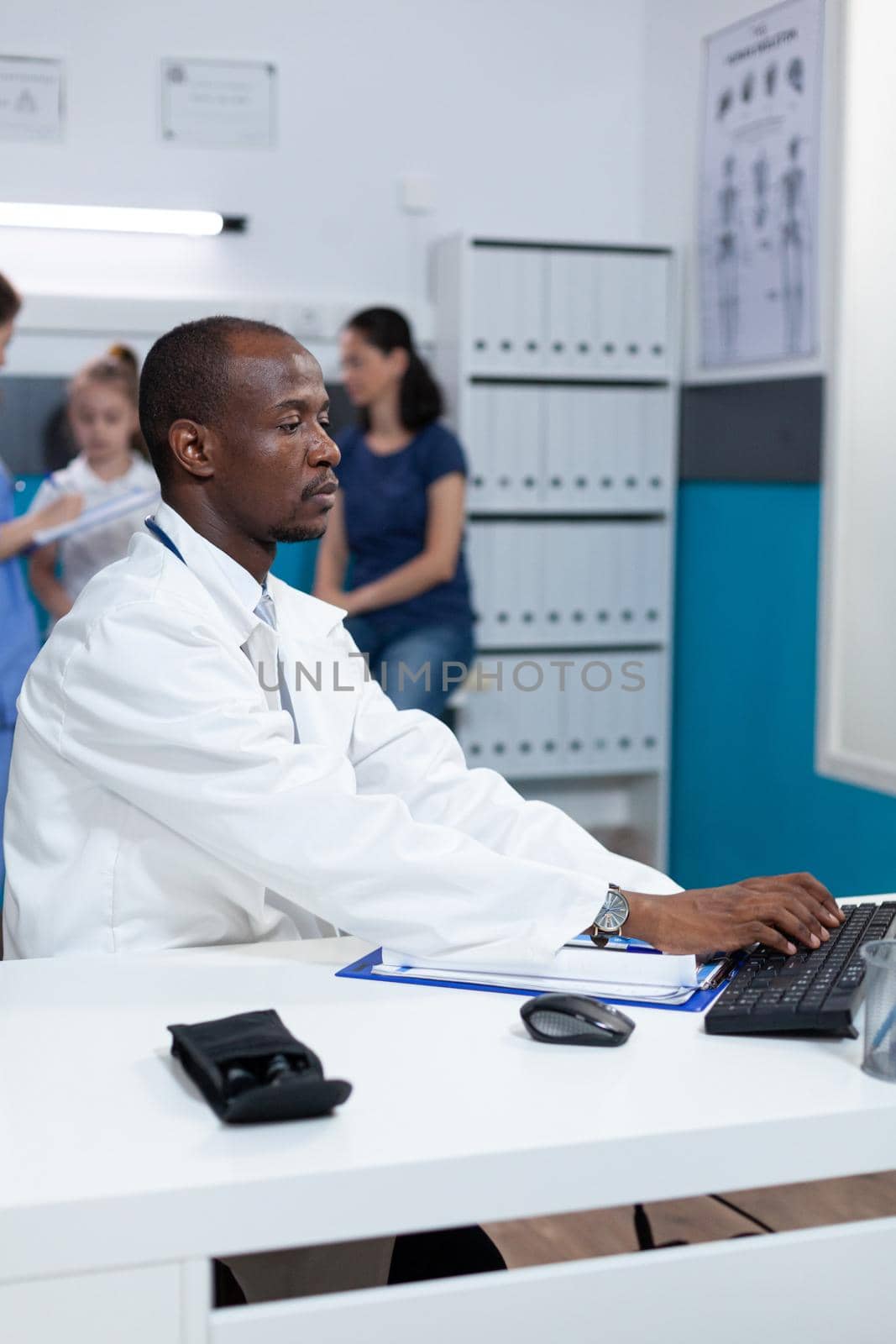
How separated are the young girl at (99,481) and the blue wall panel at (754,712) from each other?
1464 mm

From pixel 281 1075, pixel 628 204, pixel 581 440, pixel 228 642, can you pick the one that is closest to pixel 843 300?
pixel 581 440

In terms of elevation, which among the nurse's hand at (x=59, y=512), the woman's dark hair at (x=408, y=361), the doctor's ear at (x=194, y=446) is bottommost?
A: the nurse's hand at (x=59, y=512)

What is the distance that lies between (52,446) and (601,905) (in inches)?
116

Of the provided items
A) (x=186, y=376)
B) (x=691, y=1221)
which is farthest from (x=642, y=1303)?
(x=691, y=1221)

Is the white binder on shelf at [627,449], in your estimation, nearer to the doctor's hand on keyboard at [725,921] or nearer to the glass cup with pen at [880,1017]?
the doctor's hand on keyboard at [725,921]

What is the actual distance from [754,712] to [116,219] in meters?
2.05

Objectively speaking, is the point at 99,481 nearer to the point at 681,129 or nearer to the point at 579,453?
the point at 579,453

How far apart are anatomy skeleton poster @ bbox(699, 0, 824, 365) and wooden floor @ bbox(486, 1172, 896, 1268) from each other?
196 centimetres

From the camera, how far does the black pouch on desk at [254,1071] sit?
97 centimetres

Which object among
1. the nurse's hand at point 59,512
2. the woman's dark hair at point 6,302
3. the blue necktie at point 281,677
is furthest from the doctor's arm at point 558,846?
the nurse's hand at point 59,512

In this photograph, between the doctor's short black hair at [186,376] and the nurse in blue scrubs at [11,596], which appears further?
the nurse in blue scrubs at [11,596]

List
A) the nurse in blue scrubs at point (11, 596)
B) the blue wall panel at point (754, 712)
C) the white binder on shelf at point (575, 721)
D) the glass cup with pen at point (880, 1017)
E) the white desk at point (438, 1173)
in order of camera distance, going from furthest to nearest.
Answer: the white binder on shelf at point (575, 721), the blue wall panel at point (754, 712), the nurse in blue scrubs at point (11, 596), the glass cup with pen at point (880, 1017), the white desk at point (438, 1173)

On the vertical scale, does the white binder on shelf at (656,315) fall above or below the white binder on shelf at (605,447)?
above

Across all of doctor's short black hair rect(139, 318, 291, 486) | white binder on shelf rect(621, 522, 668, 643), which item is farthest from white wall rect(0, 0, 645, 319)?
doctor's short black hair rect(139, 318, 291, 486)
